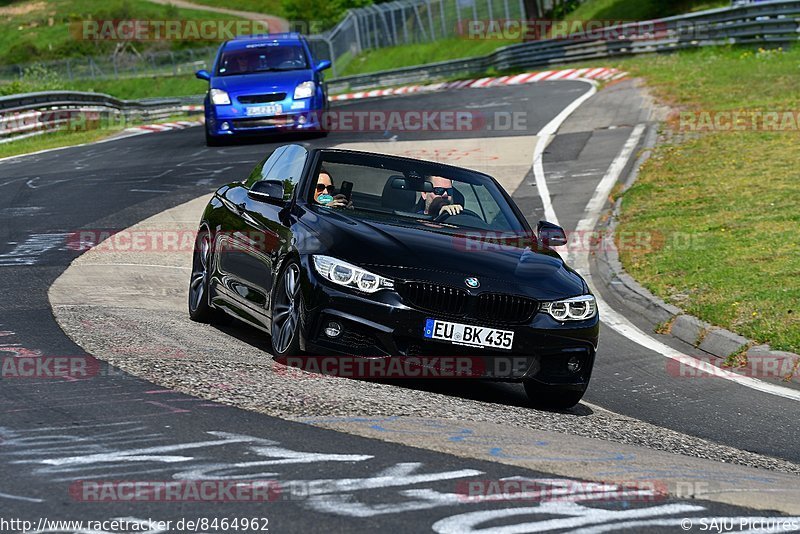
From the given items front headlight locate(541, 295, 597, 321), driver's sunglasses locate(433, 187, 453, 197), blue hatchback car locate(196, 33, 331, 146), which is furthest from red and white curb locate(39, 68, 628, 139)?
front headlight locate(541, 295, 597, 321)

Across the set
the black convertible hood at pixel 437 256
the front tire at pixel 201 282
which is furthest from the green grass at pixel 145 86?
the black convertible hood at pixel 437 256

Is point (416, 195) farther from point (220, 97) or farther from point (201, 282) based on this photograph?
point (220, 97)

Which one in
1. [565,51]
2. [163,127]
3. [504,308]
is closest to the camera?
[504,308]

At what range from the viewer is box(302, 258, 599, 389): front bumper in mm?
7852

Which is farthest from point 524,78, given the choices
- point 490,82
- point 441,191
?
point 441,191

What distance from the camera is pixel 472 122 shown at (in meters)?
27.9

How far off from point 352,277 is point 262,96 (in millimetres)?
16796

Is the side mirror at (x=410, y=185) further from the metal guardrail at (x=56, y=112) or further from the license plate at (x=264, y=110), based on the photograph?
the metal guardrail at (x=56, y=112)

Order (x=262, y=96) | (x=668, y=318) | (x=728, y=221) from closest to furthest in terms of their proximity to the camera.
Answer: (x=668, y=318), (x=728, y=221), (x=262, y=96)

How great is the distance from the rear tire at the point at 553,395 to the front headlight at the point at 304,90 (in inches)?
652

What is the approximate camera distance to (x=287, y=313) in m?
8.38

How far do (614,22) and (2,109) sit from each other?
108ft

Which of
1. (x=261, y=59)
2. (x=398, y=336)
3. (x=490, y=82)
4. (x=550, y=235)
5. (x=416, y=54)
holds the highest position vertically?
(x=261, y=59)

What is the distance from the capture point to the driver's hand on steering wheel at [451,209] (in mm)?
9391
